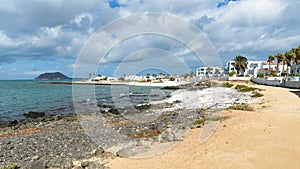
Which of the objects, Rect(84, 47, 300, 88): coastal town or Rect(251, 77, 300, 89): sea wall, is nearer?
Rect(251, 77, 300, 89): sea wall

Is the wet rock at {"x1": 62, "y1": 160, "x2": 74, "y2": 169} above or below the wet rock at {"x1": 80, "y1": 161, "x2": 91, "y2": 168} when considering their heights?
below

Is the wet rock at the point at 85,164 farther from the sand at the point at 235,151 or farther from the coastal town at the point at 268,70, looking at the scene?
the coastal town at the point at 268,70

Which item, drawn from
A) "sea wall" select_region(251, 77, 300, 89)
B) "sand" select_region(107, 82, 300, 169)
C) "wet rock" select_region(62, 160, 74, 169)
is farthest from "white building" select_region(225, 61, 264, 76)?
"wet rock" select_region(62, 160, 74, 169)

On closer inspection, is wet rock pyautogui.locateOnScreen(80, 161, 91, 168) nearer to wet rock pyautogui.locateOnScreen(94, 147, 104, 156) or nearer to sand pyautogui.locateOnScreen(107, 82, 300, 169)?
sand pyautogui.locateOnScreen(107, 82, 300, 169)

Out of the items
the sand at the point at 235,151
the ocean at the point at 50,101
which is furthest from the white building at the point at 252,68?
the sand at the point at 235,151

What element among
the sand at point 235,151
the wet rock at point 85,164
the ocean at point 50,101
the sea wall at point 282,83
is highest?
the sea wall at point 282,83

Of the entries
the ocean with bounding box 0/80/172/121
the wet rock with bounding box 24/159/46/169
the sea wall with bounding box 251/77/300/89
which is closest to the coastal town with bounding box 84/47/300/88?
the sea wall with bounding box 251/77/300/89

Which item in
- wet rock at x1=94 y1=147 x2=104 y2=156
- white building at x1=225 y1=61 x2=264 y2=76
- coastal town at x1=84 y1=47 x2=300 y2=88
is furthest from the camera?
white building at x1=225 y1=61 x2=264 y2=76

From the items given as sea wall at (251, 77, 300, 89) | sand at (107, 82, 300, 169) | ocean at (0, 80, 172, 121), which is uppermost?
sea wall at (251, 77, 300, 89)

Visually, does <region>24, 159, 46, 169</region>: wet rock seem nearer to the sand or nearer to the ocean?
the sand

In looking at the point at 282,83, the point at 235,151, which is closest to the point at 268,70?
the point at 282,83

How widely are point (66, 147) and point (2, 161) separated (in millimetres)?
2321

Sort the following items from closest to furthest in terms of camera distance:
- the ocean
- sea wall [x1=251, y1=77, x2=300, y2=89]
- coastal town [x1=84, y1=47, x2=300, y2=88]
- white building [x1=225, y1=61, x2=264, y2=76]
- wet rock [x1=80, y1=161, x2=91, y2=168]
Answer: wet rock [x1=80, y1=161, x2=91, y2=168], the ocean, sea wall [x1=251, y1=77, x2=300, y2=89], coastal town [x1=84, y1=47, x2=300, y2=88], white building [x1=225, y1=61, x2=264, y2=76]

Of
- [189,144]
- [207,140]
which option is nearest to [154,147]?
[189,144]
